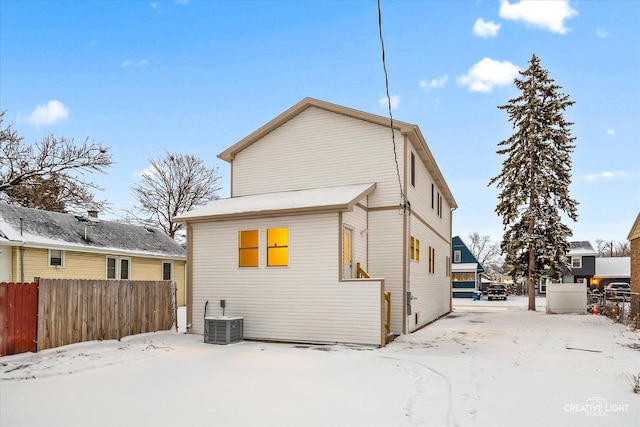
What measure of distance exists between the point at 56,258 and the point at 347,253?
1449 cm

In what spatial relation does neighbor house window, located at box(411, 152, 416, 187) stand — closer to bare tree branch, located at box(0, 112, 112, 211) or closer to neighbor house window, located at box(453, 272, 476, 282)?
bare tree branch, located at box(0, 112, 112, 211)

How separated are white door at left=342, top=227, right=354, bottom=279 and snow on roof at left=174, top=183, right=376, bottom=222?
109 cm

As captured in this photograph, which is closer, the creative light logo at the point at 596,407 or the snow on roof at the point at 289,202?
the creative light logo at the point at 596,407

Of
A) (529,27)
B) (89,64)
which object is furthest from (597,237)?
(89,64)

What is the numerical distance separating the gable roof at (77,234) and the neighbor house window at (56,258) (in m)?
0.40

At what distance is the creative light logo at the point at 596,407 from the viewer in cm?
571

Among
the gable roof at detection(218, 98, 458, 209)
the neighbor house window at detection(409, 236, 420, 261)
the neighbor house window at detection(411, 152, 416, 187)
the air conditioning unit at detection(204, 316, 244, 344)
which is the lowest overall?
the air conditioning unit at detection(204, 316, 244, 344)

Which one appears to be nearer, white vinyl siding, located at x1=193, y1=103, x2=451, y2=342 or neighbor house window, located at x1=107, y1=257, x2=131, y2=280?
white vinyl siding, located at x1=193, y1=103, x2=451, y2=342

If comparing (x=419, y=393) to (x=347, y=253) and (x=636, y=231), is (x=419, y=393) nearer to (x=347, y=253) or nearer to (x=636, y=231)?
(x=347, y=253)

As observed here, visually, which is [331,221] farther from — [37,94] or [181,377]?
[37,94]

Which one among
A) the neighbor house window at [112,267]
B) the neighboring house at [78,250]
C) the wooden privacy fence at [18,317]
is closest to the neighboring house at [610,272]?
the neighboring house at [78,250]

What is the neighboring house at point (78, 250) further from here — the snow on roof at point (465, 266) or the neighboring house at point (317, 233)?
the snow on roof at point (465, 266)

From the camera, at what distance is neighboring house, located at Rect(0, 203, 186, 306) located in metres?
18.5

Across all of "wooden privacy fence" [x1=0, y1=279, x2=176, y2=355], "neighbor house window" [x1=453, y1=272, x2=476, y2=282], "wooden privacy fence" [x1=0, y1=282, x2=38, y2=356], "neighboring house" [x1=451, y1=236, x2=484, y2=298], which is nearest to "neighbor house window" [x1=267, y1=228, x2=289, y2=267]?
"wooden privacy fence" [x1=0, y1=279, x2=176, y2=355]
